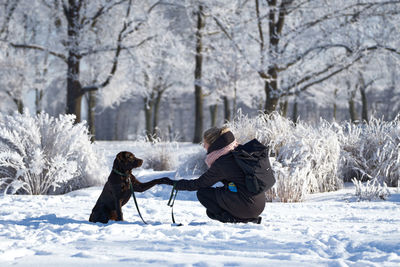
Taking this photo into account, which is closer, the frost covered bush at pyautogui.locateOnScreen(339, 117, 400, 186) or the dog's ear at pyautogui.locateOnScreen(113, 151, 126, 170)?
the dog's ear at pyautogui.locateOnScreen(113, 151, 126, 170)

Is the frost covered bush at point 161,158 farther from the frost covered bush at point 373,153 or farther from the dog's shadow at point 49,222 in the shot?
the dog's shadow at point 49,222

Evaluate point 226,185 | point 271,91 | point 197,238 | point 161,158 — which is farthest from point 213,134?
point 271,91

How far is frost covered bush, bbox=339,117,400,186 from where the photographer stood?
20.9 feet

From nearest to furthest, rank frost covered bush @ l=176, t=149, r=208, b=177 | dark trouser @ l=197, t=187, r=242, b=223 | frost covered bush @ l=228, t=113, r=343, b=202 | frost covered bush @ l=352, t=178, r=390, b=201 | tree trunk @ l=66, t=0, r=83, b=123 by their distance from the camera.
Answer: dark trouser @ l=197, t=187, r=242, b=223
frost covered bush @ l=352, t=178, r=390, b=201
frost covered bush @ l=228, t=113, r=343, b=202
frost covered bush @ l=176, t=149, r=208, b=177
tree trunk @ l=66, t=0, r=83, b=123

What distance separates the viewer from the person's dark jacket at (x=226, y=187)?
11.3 feet

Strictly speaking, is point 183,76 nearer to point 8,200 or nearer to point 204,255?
point 8,200

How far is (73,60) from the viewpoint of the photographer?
12125mm

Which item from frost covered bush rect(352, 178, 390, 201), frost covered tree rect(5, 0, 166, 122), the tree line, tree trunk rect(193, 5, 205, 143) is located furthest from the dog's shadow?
tree trunk rect(193, 5, 205, 143)

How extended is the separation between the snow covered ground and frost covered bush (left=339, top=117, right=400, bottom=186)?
156 cm

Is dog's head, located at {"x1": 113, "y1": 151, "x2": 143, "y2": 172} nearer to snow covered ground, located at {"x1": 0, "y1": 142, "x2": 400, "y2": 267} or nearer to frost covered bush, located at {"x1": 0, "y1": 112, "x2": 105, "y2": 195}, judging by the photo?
snow covered ground, located at {"x1": 0, "y1": 142, "x2": 400, "y2": 267}

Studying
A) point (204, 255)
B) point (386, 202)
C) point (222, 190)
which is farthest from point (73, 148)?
point (386, 202)

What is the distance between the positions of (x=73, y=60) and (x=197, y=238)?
10102 millimetres

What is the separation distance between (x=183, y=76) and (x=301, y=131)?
14555 millimetres

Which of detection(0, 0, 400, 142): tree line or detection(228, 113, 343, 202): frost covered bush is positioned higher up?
detection(0, 0, 400, 142): tree line
